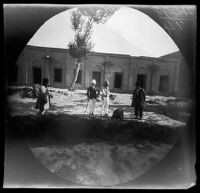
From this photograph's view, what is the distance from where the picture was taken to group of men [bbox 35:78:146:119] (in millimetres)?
2703

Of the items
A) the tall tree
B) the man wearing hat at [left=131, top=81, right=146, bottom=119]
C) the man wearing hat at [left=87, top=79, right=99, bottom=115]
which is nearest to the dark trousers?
the man wearing hat at [left=131, top=81, right=146, bottom=119]

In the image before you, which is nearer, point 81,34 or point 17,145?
point 81,34

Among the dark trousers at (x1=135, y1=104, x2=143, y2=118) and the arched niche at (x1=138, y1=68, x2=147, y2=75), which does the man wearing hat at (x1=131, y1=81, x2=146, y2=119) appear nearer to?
the dark trousers at (x1=135, y1=104, x2=143, y2=118)

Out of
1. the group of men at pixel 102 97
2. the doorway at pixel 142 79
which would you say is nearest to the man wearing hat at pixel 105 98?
the group of men at pixel 102 97

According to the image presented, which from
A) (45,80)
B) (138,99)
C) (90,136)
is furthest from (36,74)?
(138,99)

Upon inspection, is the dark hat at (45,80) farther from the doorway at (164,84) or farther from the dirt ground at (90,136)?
the doorway at (164,84)

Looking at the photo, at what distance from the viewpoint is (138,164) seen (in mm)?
2809

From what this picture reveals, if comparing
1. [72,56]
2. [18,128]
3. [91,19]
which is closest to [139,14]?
[91,19]

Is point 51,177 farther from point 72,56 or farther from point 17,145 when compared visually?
point 72,56

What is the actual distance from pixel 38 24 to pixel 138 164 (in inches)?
120

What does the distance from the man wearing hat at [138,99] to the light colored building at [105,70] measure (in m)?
0.09

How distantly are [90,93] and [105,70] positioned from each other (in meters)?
0.49

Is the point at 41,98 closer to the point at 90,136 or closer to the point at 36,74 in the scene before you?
the point at 36,74

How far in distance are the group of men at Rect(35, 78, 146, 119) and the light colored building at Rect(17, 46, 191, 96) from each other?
9 centimetres
